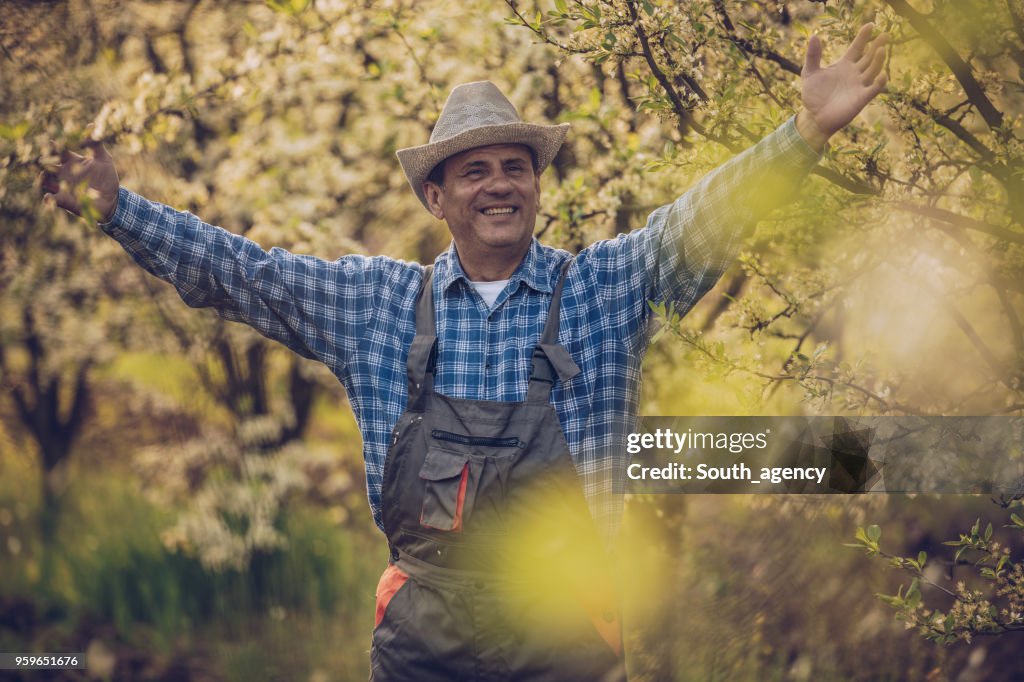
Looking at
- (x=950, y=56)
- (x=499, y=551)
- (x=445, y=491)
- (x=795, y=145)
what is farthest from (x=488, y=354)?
(x=950, y=56)

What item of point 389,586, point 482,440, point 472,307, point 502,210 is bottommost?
point 389,586

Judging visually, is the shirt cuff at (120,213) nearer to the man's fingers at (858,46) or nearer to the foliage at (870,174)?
the foliage at (870,174)

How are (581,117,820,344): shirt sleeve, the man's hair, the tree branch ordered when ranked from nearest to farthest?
(581,117,820,344): shirt sleeve → the tree branch → the man's hair

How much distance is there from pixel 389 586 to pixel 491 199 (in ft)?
3.67

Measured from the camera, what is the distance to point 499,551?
8.07 feet

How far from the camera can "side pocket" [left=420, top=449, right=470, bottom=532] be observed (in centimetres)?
242

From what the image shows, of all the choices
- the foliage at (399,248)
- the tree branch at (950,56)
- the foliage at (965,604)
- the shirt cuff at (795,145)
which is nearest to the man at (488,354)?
the shirt cuff at (795,145)

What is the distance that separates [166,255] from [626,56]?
4.48 feet

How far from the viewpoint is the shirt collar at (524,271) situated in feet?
8.79

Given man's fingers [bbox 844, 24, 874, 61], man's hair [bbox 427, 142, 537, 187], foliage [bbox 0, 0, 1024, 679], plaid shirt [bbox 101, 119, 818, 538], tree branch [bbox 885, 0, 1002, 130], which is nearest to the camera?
man's fingers [bbox 844, 24, 874, 61]

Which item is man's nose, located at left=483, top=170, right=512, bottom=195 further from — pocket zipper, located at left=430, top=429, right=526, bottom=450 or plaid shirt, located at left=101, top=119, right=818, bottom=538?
pocket zipper, located at left=430, top=429, right=526, bottom=450

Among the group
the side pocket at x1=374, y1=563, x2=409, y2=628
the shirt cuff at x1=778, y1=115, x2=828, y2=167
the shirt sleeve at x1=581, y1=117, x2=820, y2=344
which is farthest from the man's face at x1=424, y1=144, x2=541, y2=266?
the side pocket at x1=374, y1=563, x2=409, y2=628

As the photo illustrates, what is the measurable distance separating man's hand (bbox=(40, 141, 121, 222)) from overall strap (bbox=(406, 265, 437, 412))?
89 centimetres

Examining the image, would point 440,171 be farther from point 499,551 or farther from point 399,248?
point 399,248
